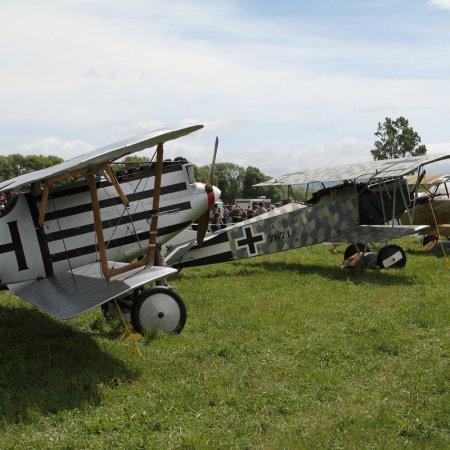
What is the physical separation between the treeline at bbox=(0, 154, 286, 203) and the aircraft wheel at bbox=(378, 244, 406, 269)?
47434mm

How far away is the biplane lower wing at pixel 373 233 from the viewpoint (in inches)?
433

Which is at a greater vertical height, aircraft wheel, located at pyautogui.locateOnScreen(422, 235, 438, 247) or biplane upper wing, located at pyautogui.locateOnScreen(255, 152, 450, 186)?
biplane upper wing, located at pyautogui.locateOnScreen(255, 152, 450, 186)

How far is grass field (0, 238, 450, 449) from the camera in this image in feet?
13.1

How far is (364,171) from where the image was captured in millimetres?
11688

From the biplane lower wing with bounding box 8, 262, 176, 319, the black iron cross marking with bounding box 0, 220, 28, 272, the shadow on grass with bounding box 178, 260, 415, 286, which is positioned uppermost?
the black iron cross marking with bounding box 0, 220, 28, 272

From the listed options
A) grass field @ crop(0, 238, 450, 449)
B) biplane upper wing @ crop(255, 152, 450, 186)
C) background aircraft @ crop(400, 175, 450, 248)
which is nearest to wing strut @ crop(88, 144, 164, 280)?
grass field @ crop(0, 238, 450, 449)

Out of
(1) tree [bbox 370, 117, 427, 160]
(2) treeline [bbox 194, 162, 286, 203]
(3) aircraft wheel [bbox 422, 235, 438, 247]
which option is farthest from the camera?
(2) treeline [bbox 194, 162, 286, 203]

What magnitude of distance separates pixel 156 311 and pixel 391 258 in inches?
240

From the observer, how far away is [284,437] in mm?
3928

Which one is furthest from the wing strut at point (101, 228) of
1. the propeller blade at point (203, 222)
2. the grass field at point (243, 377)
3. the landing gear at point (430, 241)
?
the landing gear at point (430, 241)

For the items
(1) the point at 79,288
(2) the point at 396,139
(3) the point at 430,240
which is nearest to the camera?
(1) the point at 79,288

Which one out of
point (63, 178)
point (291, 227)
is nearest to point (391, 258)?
point (291, 227)

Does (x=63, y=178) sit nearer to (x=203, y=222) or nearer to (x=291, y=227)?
(x=203, y=222)

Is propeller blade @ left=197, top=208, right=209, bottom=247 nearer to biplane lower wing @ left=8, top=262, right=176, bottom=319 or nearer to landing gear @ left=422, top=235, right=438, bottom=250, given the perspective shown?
biplane lower wing @ left=8, top=262, right=176, bottom=319
